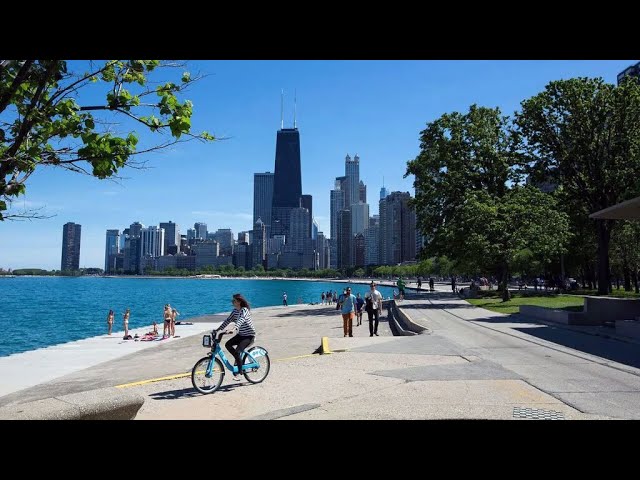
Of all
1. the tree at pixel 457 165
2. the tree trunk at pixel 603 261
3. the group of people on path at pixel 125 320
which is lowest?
the group of people on path at pixel 125 320

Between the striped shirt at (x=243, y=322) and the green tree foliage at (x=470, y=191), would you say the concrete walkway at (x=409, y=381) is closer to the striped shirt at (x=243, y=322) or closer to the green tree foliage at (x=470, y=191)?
the striped shirt at (x=243, y=322)

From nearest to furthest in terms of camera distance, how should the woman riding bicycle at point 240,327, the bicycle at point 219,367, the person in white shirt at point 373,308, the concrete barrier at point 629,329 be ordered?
the bicycle at point 219,367 < the woman riding bicycle at point 240,327 < the concrete barrier at point 629,329 < the person in white shirt at point 373,308

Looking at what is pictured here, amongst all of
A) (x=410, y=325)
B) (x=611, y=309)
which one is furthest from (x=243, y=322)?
(x=611, y=309)

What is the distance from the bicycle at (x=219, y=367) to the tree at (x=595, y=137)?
31.9 m

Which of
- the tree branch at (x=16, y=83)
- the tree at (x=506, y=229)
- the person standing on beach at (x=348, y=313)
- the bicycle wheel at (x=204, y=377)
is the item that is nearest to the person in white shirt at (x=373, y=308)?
the person standing on beach at (x=348, y=313)

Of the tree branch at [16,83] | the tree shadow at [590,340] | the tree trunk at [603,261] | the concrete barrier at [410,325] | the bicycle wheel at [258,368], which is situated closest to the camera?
the tree branch at [16,83]

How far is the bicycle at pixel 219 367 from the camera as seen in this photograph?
924 cm

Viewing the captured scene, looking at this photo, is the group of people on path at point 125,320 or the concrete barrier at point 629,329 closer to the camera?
the concrete barrier at point 629,329

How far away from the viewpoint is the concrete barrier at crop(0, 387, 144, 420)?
6.00 meters

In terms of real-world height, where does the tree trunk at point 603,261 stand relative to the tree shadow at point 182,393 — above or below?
above
